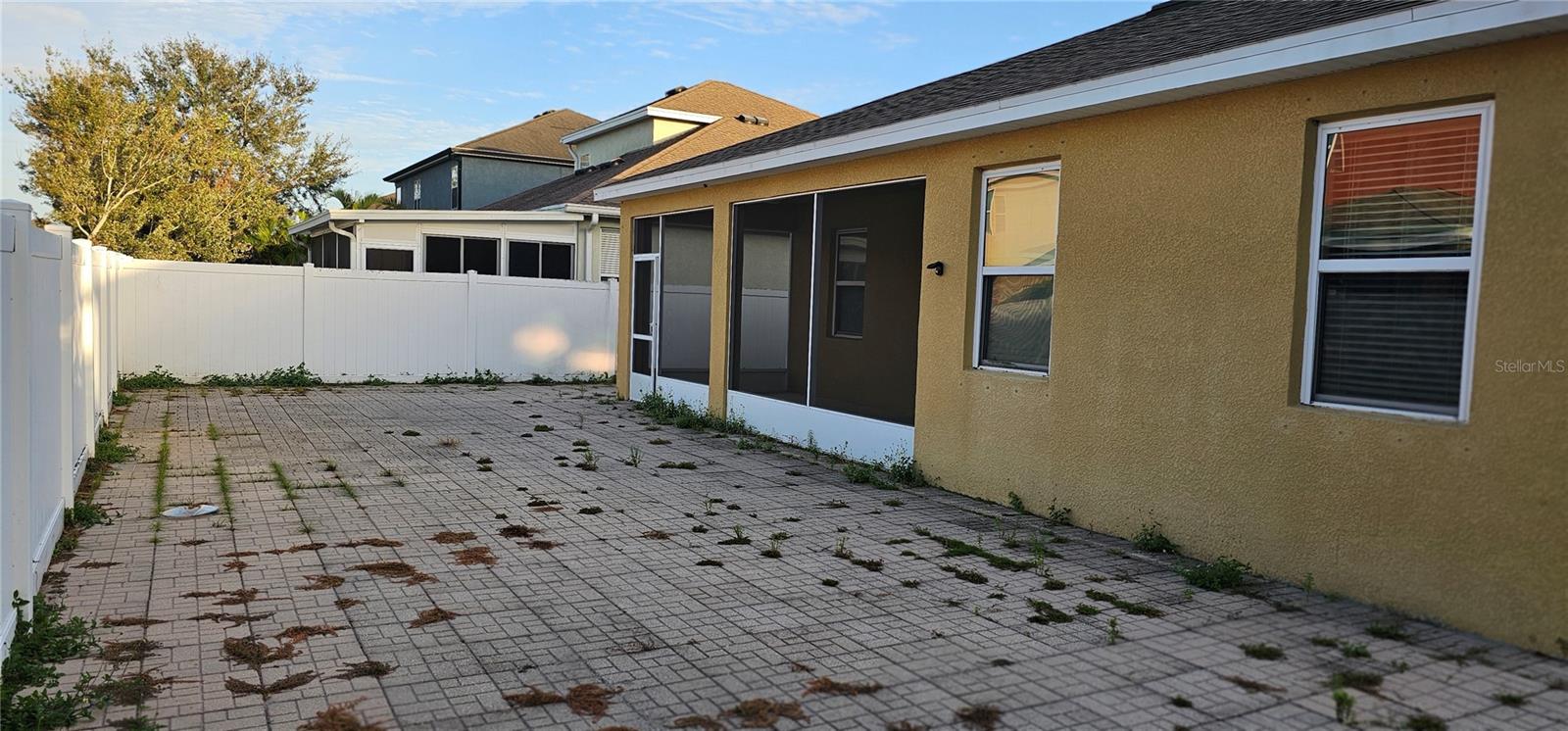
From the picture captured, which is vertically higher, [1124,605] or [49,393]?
[49,393]

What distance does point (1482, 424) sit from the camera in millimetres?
4477

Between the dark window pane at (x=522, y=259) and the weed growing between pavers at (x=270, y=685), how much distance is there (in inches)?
634

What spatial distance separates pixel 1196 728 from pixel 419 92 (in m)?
23.0

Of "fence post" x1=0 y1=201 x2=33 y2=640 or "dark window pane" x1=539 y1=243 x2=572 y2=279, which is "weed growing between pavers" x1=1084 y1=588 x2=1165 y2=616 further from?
"dark window pane" x1=539 y1=243 x2=572 y2=279

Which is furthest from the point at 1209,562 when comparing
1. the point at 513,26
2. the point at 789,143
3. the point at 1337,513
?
the point at 513,26

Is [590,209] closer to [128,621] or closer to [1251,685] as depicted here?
[128,621]

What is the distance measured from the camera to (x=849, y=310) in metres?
13.3

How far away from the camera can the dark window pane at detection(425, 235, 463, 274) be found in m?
19.1

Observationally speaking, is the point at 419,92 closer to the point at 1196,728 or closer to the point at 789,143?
the point at 789,143

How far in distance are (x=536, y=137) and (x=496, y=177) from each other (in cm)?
284

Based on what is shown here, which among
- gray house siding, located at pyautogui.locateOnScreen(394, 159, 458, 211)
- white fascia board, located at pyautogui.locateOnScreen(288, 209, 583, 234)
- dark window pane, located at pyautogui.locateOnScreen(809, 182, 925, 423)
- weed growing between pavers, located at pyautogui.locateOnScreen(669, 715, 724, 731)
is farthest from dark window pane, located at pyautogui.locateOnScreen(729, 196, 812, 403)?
gray house siding, located at pyautogui.locateOnScreen(394, 159, 458, 211)

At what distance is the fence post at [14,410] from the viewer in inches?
146

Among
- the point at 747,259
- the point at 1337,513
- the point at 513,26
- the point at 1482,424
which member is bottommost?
the point at 1337,513

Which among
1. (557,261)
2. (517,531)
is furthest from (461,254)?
(517,531)
